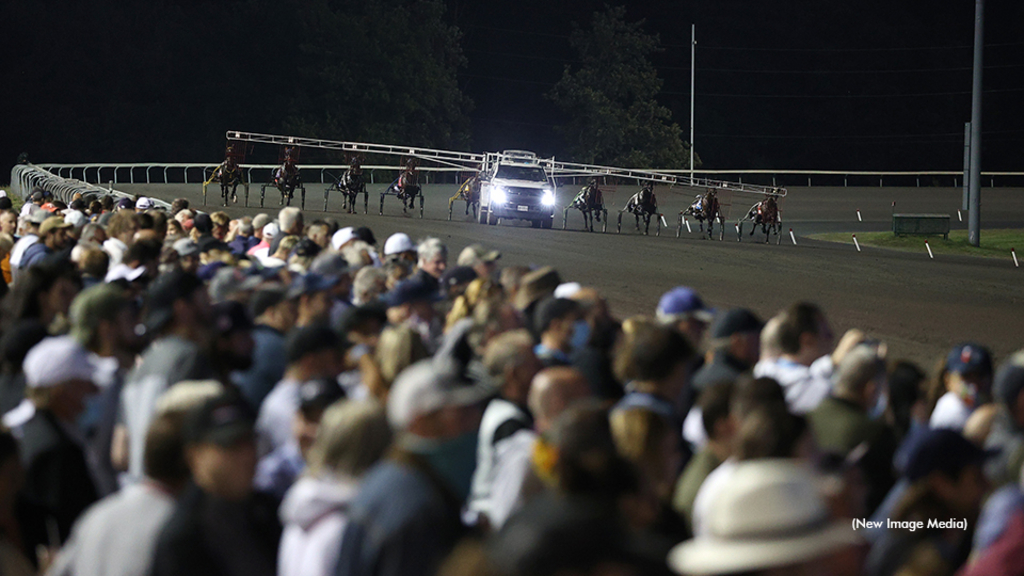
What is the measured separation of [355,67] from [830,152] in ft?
98.5

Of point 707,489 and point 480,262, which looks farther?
point 480,262

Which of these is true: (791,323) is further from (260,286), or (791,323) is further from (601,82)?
(601,82)

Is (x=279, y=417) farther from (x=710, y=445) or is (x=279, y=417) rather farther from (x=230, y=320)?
(x=710, y=445)

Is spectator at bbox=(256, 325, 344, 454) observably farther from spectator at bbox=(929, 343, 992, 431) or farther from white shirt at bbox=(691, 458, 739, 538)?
spectator at bbox=(929, 343, 992, 431)

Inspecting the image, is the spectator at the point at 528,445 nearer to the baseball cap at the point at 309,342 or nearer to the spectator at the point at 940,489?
the baseball cap at the point at 309,342

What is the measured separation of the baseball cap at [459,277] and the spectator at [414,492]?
195 inches

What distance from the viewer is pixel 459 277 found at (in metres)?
8.90

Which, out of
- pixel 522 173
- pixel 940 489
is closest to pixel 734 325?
pixel 940 489

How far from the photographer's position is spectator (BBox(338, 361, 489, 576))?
3453mm

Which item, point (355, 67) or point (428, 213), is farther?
point (355, 67)

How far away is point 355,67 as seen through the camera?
214 ft

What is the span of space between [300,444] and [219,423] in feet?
2.70

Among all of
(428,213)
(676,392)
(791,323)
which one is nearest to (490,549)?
(676,392)

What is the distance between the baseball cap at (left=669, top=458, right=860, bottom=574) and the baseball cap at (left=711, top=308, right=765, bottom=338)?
3.21m
